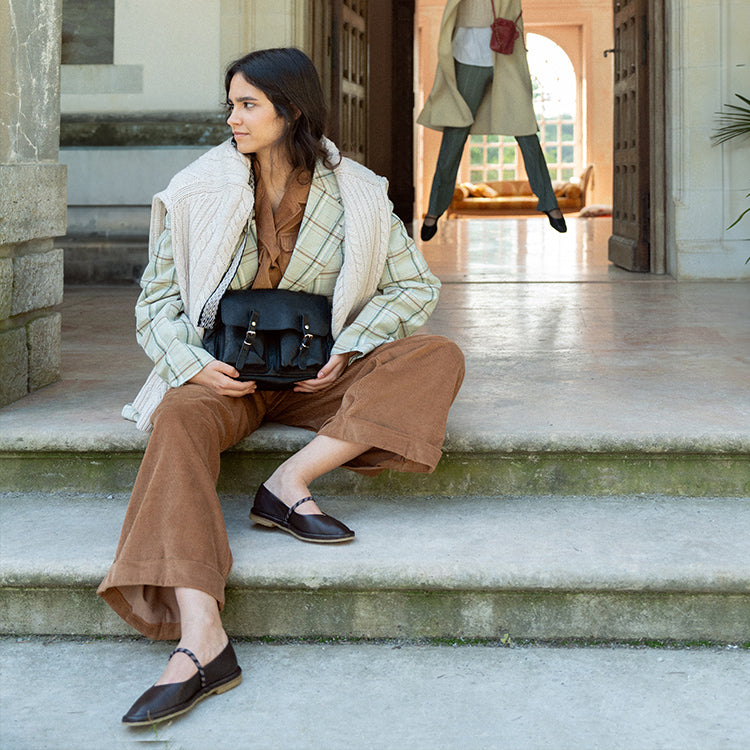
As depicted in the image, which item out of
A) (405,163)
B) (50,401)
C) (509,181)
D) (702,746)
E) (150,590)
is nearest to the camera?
(702,746)

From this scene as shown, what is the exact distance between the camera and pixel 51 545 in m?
2.41

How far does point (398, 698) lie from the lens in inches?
79.6

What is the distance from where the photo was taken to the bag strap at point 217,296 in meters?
2.56

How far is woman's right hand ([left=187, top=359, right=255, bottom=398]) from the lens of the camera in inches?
97.7

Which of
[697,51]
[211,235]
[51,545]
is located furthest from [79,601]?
[697,51]

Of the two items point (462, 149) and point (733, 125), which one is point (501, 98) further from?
point (733, 125)

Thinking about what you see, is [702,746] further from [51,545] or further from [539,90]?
[539,90]

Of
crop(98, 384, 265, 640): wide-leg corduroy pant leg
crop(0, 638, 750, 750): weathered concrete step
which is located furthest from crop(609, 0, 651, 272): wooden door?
crop(98, 384, 265, 640): wide-leg corduroy pant leg

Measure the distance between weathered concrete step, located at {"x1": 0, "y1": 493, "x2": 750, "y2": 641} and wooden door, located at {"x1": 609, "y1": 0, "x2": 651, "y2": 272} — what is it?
16.2 feet

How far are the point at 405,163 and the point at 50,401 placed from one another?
31.1ft

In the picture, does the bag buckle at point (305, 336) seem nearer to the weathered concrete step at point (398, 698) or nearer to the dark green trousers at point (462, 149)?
the weathered concrete step at point (398, 698)

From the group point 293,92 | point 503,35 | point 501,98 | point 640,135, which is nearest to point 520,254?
point 640,135

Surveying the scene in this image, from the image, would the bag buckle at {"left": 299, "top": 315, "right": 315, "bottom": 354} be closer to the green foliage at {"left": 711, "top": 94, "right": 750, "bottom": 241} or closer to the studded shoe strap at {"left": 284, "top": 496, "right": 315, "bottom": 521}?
the studded shoe strap at {"left": 284, "top": 496, "right": 315, "bottom": 521}

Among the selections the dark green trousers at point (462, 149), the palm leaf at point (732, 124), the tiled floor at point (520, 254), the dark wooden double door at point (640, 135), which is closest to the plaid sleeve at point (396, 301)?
the dark green trousers at point (462, 149)
